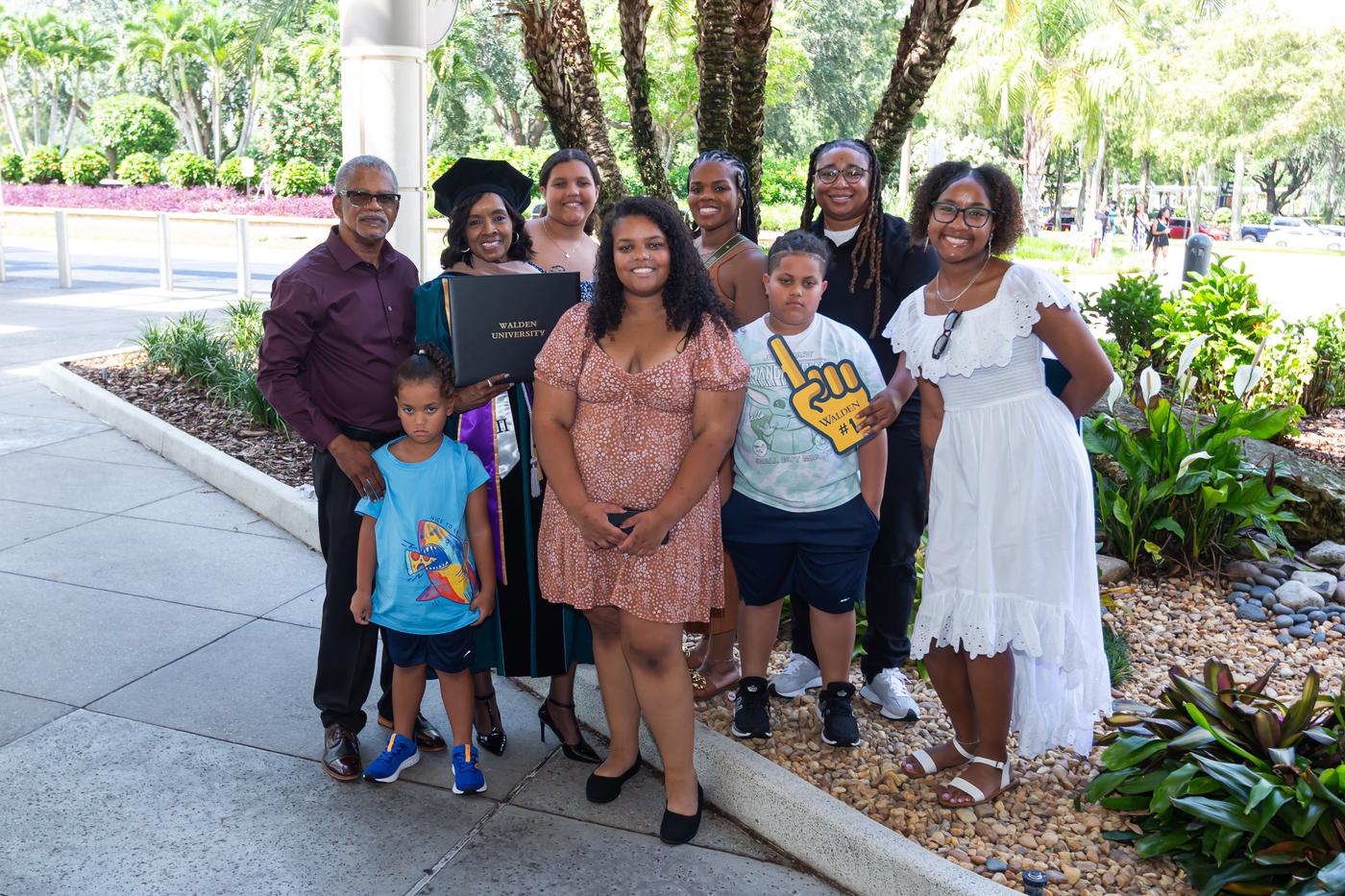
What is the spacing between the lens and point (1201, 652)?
15.8 feet

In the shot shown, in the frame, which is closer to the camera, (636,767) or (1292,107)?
(636,767)

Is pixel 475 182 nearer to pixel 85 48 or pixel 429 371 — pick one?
pixel 429 371

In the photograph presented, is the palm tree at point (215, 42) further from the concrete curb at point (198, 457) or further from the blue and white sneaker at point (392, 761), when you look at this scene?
the blue and white sneaker at point (392, 761)

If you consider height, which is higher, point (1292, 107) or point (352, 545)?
point (1292, 107)

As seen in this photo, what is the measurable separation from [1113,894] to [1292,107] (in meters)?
42.9

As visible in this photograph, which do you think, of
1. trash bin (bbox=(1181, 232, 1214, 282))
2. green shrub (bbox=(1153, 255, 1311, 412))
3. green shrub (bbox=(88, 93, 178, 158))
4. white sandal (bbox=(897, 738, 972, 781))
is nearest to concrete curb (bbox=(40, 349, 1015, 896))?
white sandal (bbox=(897, 738, 972, 781))

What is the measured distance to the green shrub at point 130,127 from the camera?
3938cm

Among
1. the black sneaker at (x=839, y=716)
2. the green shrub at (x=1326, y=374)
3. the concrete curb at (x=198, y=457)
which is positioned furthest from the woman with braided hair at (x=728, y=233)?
the green shrub at (x=1326, y=374)

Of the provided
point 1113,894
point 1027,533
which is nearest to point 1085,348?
point 1027,533

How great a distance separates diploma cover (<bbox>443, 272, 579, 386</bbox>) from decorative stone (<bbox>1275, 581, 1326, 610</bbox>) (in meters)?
3.61

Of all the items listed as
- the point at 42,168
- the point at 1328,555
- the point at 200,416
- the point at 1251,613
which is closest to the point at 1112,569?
the point at 1251,613

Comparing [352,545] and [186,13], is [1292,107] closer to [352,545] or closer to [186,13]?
[186,13]

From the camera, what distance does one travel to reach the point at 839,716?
152 inches

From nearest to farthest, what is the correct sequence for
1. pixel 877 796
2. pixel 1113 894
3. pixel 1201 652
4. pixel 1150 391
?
pixel 1113 894 < pixel 877 796 < pixel 1201 652 < pixel 1150 391
